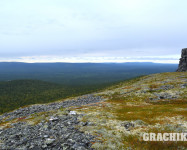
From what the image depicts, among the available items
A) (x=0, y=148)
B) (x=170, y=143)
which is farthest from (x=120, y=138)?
(x=0, y=148)

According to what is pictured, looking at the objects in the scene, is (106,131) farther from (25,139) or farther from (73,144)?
(25,139)

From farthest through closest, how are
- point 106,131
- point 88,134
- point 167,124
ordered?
point 167,124 → point 106,131 → point 88,134

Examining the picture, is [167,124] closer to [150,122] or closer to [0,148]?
[150,122]

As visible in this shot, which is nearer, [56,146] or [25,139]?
[56,146]

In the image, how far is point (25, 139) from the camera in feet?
53.9

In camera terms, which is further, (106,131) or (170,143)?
(106,131)

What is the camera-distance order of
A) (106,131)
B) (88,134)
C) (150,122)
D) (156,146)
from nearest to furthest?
1. (156,146)
2. (88,134)
3. (106,131)
4. (150,122)

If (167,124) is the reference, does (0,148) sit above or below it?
below

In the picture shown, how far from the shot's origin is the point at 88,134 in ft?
53.8

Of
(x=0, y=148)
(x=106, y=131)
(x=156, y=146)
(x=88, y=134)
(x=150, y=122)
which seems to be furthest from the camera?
(x=150, y=122)

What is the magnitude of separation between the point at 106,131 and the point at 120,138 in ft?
8.56

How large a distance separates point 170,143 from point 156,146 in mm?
1855

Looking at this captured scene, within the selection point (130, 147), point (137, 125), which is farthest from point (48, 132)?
point (137, 125)

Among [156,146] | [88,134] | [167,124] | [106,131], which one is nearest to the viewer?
[156,146]
